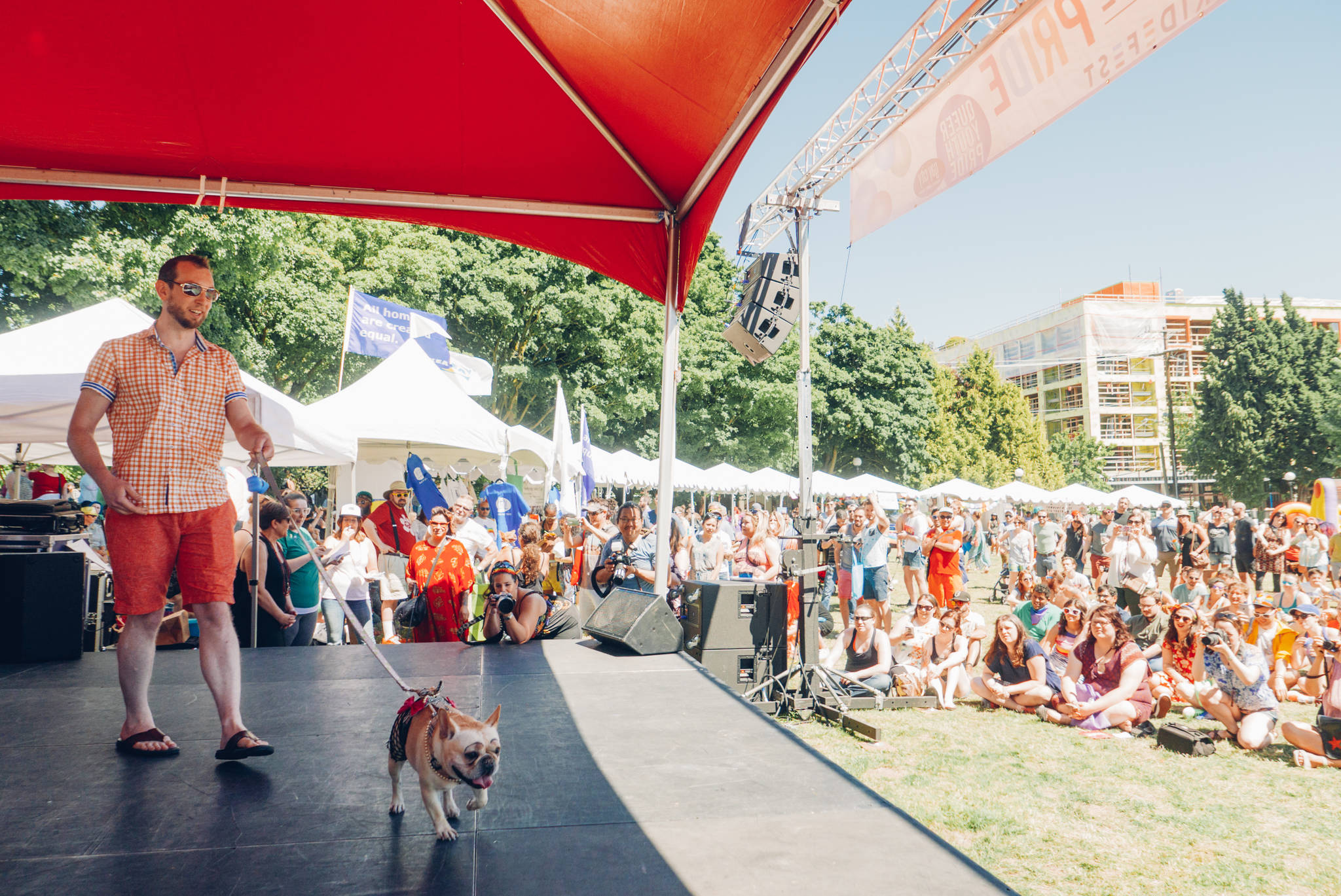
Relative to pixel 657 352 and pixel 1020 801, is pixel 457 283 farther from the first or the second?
pixel 1020 801

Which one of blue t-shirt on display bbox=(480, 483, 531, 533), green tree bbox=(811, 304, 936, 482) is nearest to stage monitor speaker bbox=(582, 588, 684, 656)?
blue t-shirt on display bbox=(480, 483, 531, 533)

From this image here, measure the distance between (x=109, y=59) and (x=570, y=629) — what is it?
4.14 m

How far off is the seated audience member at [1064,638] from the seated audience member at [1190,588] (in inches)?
119

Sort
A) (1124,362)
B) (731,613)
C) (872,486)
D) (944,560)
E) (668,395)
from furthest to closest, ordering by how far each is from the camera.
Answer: (1124,362)
(872,486)
(944,560)
(731,613)
(668,395)

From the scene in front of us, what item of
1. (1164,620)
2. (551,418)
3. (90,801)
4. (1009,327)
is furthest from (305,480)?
(1009,327)

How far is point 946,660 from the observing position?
26.9ft

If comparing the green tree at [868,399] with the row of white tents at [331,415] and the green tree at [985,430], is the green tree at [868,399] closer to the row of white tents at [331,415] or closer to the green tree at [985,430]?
the green tree at [985,430]

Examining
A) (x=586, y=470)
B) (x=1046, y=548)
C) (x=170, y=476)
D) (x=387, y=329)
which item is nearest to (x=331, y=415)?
(x=387, y=329)

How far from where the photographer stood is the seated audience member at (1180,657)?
757 centimetres

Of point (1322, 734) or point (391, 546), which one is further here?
point (391, 546)

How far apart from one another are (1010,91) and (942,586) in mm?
8173

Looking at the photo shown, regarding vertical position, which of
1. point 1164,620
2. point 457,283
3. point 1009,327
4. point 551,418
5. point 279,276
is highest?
point 1009,327

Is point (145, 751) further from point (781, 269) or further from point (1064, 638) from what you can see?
point (1064, 638)

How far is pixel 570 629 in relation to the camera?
5.87m
